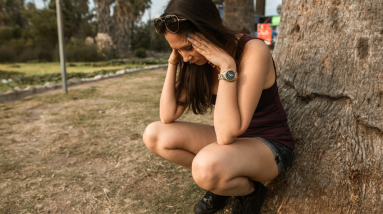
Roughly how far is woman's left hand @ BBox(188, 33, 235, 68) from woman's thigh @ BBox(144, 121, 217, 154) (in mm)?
486

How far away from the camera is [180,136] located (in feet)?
5.84

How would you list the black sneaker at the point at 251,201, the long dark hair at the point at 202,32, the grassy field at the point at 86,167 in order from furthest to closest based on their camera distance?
the grassy field at the point at 86,167 → the black sneaker at the point at 251,201 → the long dark hair at the point at 202,32

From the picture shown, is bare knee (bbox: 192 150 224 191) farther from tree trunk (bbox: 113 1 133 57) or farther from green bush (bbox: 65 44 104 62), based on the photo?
tree trunk (bbox: 113 1 133 57)

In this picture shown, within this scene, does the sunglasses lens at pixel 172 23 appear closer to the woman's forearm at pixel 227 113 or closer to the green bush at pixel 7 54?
the woman's forearm at pixel 227 113

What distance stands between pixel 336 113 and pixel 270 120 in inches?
15.6

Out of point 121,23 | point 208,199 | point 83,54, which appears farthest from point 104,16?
point 208,199

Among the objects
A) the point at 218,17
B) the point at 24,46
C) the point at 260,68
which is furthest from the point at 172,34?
the point at 24,46

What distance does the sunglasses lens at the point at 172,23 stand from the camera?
149 cm

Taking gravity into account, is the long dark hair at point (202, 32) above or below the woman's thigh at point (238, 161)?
above

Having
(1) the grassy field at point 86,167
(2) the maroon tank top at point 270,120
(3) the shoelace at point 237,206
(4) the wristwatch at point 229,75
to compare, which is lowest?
(1) the grassy field at point 86,167

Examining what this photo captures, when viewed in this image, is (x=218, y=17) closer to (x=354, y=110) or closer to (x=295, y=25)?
(x=295, y=25)

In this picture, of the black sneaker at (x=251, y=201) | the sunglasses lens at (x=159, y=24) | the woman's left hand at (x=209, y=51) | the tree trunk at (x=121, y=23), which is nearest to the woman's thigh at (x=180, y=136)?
the black sneaker at (x=251, y=201)

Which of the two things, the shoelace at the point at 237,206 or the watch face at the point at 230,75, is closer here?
the watch face at the point at 230,75

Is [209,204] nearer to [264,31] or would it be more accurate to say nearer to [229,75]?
[229,75]
